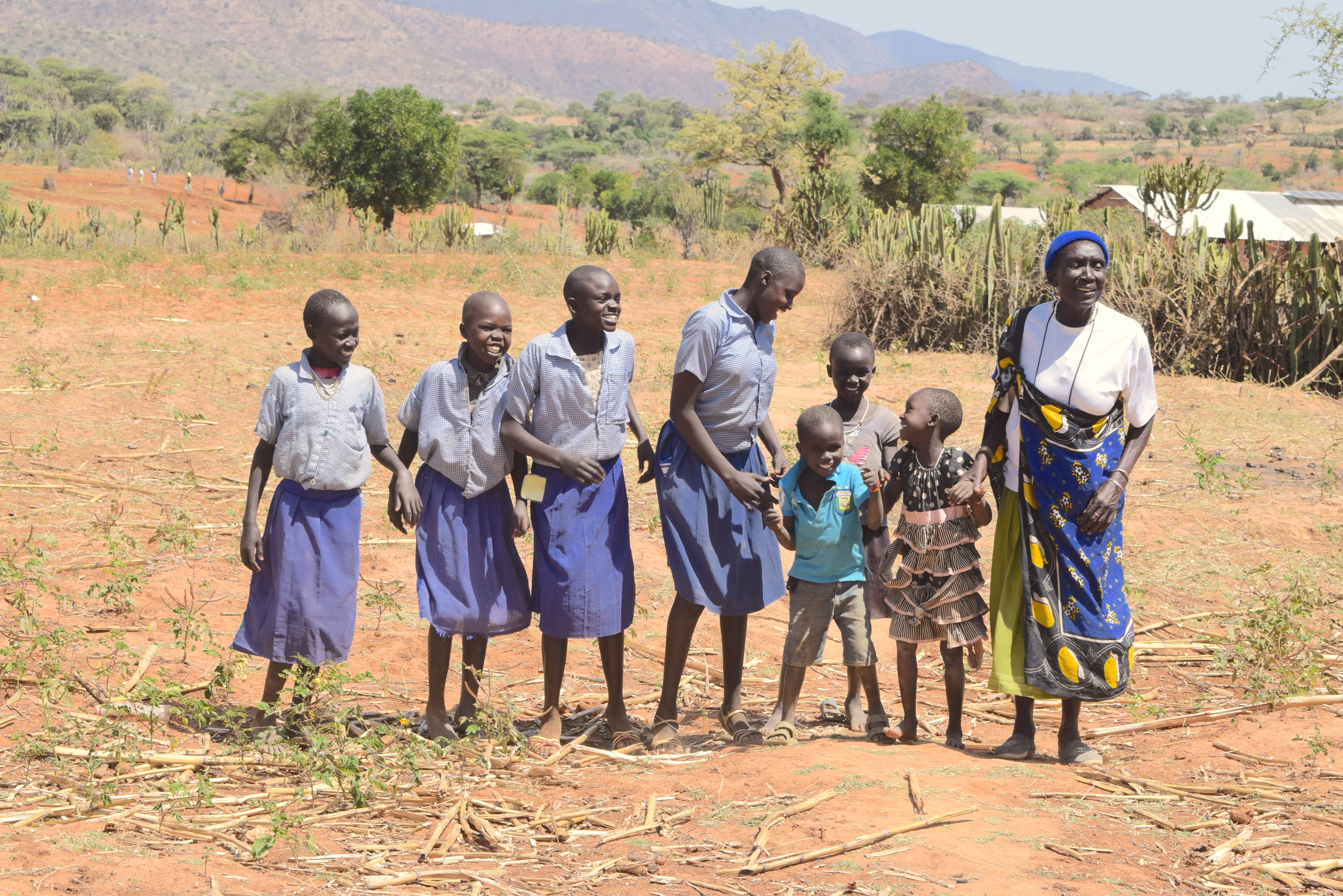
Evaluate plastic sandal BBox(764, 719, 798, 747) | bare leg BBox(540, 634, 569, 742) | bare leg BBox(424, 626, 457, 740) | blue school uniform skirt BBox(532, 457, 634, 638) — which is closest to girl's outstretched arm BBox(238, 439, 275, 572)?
bare leg BBox(424, 626, 457, 740)

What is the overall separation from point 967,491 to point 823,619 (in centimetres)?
68

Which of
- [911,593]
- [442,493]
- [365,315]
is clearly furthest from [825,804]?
[365,315]

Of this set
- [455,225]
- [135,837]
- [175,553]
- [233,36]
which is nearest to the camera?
[135,837]

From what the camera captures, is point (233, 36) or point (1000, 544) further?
point (233, 36)

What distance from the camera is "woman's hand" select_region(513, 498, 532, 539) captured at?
4.10 meters

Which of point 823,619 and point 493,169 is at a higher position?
point 493,169

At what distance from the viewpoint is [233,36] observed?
165625 millimetres

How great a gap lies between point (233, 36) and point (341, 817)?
183 meters

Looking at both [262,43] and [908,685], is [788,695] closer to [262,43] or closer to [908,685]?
[908,685]

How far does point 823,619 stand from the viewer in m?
4.07

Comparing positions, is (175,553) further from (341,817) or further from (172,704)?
(341,817)

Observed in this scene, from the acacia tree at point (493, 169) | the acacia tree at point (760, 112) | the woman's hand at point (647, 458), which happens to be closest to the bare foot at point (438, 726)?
the woman's hand at point (647, 458)

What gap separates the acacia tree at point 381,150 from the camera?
24750 mm

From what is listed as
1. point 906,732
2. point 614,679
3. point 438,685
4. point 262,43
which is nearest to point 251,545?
point 438,685
